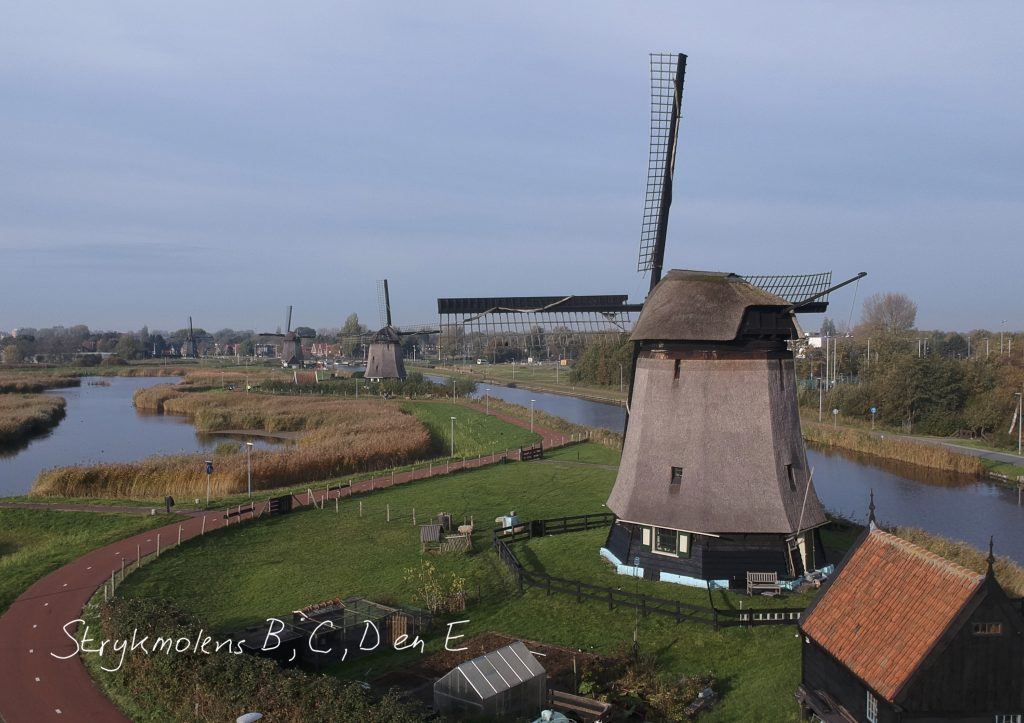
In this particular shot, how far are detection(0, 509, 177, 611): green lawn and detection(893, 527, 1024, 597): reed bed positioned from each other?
69.7ft

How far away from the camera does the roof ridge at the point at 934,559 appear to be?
363 inches

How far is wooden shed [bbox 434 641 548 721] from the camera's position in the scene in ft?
33.7

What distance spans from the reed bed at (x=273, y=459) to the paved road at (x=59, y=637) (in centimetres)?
647

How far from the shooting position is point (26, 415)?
54594 millimetres

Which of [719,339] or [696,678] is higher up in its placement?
[719,339]

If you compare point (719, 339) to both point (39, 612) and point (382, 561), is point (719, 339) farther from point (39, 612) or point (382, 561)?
point (39, 612)

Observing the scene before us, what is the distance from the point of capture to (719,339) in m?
Answer: 15.9

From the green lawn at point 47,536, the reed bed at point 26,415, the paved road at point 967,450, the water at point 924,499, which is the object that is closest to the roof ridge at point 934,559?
the water at point 924,499

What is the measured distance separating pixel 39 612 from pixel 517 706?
11.2 meters

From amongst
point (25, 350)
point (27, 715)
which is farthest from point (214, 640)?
point (25, 350)

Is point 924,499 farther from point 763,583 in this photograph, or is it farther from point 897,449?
point 763,583

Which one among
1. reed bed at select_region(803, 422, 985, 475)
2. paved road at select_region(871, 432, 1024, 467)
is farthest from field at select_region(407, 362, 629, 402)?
paved road at select_region(871, 432, 1024, 467)

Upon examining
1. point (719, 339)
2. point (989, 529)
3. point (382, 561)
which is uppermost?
point (719, 339)

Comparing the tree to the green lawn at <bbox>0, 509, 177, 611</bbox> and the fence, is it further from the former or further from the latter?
the fence
